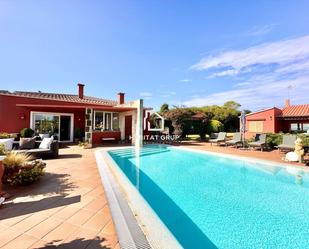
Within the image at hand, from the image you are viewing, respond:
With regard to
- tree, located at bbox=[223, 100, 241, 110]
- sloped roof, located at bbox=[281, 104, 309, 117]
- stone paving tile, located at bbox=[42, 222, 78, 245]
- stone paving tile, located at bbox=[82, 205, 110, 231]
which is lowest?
stone paving tile, located at bbox=[42, 222, 78, 245]

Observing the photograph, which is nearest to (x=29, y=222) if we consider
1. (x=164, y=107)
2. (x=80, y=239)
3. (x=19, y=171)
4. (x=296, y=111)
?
(x=80, y=239)

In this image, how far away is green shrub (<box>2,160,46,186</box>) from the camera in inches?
231

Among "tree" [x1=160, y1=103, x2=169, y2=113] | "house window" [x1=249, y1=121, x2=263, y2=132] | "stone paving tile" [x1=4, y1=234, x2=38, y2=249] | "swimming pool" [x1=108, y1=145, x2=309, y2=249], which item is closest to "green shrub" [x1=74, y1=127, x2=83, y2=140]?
"swimming pool" [x1=108, y1=145, x2=309, y2=249]

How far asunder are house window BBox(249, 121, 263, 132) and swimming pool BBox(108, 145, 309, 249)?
14.4m

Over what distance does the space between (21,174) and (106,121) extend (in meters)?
14.6

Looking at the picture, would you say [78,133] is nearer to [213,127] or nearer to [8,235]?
[8,235]

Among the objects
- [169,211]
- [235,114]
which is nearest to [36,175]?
[169,211]

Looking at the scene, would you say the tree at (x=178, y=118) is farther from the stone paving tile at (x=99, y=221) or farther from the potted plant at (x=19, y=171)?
the stone paving tile at (x=99, y=221)

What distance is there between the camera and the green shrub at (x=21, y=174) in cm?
587

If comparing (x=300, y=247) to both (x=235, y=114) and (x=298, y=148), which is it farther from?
(x=235, y=114)

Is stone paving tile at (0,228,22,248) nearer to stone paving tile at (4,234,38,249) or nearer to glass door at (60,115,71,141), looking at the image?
stone paving tile at (4,234,38,249)

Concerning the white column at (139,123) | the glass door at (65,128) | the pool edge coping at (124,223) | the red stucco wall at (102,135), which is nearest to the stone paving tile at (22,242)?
the pool edge coping at (124,223)

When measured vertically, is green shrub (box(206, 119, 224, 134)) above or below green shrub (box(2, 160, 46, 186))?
above

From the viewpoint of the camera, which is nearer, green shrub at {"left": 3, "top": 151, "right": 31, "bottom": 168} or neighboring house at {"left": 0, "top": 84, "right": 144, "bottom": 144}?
green shrub at {"left": 3, "top": 151, "right": 31, "bottom": 168}
